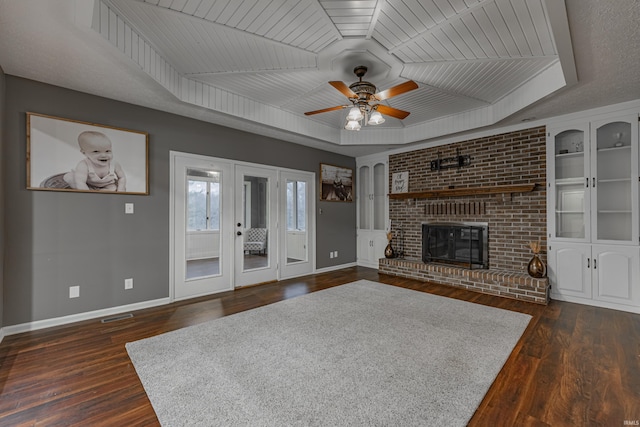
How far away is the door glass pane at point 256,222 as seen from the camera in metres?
4.88

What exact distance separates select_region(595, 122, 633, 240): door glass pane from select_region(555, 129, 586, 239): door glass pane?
0.18 m

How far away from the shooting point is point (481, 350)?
2561mm

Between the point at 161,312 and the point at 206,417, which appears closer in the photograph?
the point at 206,417

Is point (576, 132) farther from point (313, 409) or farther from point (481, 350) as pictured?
point (313, 409)

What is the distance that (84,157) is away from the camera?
10.9 feet

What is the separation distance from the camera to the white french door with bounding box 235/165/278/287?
4727 millimetres

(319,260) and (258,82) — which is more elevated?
(258,82)

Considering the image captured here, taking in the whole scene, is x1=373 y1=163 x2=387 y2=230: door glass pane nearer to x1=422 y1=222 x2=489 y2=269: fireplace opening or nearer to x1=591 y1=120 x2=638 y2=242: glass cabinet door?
x1=422 y1=222 x2=489 y2=269: fireplace opening

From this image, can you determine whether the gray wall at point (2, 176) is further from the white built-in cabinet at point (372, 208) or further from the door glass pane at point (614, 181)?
the door glass pane at point (614, 181)

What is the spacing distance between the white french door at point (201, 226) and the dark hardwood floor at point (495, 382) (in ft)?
2.23

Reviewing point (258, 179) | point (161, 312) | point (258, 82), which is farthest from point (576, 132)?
point (161, 312)

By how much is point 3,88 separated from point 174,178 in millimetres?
1783

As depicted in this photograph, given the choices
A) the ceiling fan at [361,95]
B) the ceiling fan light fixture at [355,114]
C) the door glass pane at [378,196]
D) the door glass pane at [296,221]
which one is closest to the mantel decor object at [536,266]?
the door glass pane at [378,196]

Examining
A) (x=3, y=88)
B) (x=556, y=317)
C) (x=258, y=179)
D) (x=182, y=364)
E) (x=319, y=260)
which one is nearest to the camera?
(x=182, y=364)
